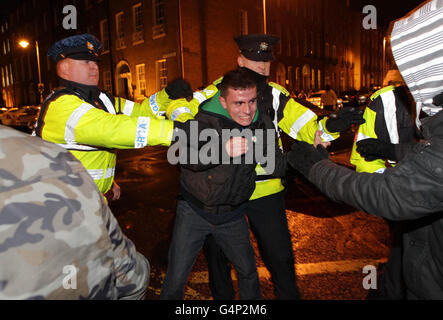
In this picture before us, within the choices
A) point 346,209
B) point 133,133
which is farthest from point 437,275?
point 346,209

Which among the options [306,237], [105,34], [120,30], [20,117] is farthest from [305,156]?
[105,34]

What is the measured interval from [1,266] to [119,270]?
438 millimetres

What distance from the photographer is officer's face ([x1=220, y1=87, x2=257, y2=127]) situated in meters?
2.33

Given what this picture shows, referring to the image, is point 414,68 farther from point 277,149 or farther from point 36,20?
point 36,20

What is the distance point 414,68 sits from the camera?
4.25 feet

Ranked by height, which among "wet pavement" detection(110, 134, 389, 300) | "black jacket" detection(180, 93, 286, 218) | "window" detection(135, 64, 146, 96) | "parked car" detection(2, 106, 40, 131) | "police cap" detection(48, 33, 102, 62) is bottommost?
"wet pavement" detection(110, 134, 389, 300)

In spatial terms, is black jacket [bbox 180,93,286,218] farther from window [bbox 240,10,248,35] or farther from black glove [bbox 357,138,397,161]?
window [bbox 240,10,248,35]

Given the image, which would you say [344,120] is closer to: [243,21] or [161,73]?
[161,73]

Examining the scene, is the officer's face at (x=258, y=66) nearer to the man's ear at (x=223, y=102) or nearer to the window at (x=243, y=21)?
the man's ear at (x=223, y=102)

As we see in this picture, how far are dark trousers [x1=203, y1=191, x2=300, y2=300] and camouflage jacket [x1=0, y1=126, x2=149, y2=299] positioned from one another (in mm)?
1580

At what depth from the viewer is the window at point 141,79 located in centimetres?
2173

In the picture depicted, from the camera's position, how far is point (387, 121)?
7.58ft

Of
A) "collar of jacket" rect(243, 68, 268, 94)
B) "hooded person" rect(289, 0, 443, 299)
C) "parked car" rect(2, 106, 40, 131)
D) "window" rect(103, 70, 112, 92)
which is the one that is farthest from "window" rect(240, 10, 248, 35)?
"hooded person" rect(289, 0, 443, 299)

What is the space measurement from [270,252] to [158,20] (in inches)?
817
